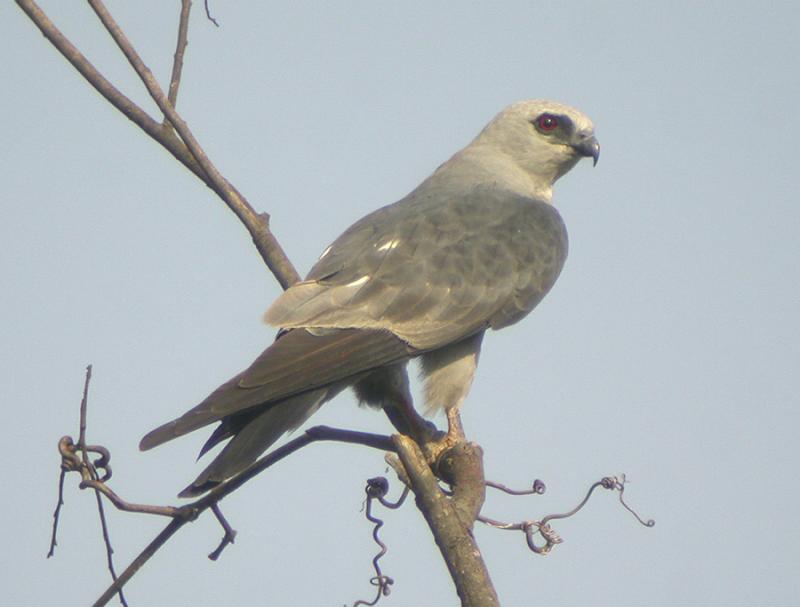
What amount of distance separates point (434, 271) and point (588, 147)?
1851 mm

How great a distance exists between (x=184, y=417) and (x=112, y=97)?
3.97ft

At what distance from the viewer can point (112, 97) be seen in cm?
398

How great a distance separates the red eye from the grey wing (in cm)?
98

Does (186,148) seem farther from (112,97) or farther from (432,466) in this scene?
(432,466)

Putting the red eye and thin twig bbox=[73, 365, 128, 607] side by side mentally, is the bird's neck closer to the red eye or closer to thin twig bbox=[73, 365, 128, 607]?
the red eye

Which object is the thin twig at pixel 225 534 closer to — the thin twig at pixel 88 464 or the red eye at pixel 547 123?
the thin twig at pixel 88 464

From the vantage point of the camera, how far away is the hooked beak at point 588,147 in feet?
20.7

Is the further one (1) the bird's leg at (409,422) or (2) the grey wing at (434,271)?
(2) the grey wing at (434,271)

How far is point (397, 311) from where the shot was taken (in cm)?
460

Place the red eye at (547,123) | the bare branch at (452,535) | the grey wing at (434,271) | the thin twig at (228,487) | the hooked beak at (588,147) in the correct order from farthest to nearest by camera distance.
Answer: the red eye at (547,123)
the hooked beak at (588,147)
the grey wing at (434,271)
the thin twig at (228,487)
the bare branch at (452,535)

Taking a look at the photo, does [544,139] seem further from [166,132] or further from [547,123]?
[166,132]

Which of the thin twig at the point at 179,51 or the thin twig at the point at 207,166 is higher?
the thin twig at the point at 179,51

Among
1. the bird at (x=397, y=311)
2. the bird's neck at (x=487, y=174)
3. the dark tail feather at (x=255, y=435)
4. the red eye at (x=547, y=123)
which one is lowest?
the dark tail feather at (x=255, y=435)

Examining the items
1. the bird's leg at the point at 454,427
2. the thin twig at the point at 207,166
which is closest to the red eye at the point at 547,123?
the bird's leg at the point at 454,427
